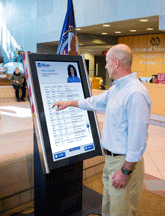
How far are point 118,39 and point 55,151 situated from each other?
1230 centimetres

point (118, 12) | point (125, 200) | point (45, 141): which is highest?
point (118, 12)

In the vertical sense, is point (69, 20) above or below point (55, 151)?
above

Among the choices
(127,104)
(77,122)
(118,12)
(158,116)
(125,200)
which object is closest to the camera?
(127,104)

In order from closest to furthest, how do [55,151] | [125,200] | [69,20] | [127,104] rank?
[127,104] → [125,200] → [55,151] → [69,20]

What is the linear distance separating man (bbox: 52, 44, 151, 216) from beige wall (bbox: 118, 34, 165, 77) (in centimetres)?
1071

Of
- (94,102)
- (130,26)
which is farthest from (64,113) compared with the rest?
(130,26)

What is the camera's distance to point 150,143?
5.05m

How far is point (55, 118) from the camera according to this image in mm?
1710

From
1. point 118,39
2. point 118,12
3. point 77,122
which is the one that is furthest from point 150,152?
point 118,39

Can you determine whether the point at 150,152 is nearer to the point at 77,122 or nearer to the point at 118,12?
the point at 77,122

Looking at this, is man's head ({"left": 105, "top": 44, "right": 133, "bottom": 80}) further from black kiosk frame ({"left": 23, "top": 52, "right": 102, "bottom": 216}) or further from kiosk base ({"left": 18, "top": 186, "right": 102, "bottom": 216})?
kiosk base ({"left": 18, "top": 186, "right": 102, "bottom": 216})

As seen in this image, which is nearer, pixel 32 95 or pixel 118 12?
Result: pixel 32 95

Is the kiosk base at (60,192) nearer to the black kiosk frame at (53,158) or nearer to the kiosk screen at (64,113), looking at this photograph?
the black kiosk frame at (53,158)

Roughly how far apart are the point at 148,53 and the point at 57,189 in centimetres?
1115
